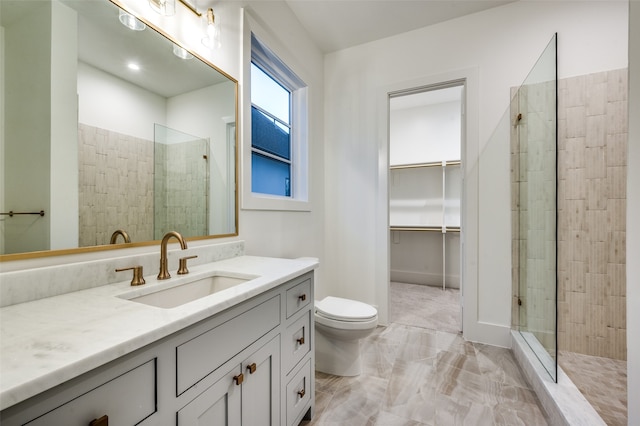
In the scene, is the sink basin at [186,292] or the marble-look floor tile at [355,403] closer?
the sink basin at [186,292]

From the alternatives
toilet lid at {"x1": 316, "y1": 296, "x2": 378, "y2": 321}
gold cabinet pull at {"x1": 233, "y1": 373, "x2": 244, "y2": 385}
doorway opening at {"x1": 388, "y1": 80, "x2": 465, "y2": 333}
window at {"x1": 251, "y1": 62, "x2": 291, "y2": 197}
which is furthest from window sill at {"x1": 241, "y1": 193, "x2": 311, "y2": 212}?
doorway opening at {"x1": 388, "y1": 80, "x2": 465, "y2": 333}

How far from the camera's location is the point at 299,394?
129 cm

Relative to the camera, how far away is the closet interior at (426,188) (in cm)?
368

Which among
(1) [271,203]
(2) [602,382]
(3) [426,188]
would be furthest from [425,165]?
(2) [602,382]

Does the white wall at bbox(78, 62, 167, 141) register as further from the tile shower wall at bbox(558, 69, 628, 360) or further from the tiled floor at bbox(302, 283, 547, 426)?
the tile shower wall at bbox(558, 69, 628, 360)

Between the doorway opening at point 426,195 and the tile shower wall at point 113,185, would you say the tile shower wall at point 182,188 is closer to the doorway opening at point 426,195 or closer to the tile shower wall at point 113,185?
the tile shower wall at point 113,185

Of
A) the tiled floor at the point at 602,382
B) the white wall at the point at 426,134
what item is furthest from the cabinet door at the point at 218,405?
the white wall at the point at 426,134

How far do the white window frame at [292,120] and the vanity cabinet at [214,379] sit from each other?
77 centimetres

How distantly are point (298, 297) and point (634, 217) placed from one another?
1.27 m

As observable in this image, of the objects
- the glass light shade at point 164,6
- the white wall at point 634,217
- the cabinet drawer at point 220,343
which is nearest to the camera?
the cabinet drawer at point 220,343

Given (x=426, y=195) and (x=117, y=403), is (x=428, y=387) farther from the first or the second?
(x=426, y=195)

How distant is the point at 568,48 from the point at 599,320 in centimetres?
199

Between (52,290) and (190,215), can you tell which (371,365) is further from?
(52,290)

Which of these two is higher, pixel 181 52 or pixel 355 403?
pixel 181 52
